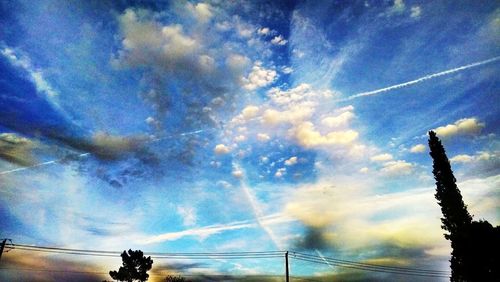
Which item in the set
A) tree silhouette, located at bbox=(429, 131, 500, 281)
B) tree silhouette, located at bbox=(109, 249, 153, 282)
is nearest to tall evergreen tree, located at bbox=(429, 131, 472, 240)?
tree silhouette, located at bbox=(429, 131, 500, 281)

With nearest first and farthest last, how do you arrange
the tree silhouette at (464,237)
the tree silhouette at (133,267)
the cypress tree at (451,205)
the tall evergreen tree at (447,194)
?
1. the tree silhouette at (464,237)
2. the cypress tree at (451,205)
3. the tall evergreen tree at (447,194)
4. the tree silhouette at (133,267)

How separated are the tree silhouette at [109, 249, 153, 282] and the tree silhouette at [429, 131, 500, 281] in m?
63.3

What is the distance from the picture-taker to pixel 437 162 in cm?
5759

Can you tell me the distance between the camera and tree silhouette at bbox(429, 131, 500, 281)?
44.8 m

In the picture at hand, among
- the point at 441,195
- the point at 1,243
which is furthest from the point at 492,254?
the point at 1,243

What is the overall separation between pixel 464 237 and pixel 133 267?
6772 centimetres

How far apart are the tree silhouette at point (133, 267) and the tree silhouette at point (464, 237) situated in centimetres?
6327

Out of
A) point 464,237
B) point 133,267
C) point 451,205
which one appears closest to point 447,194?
point 451,205

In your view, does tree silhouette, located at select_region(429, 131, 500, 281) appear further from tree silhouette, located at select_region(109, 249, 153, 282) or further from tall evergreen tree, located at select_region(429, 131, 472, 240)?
tree silhouette, located at select_region(109, 249, 153, 282)

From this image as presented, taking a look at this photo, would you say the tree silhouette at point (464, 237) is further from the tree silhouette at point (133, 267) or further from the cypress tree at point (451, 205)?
the tree silhouette at point (133, 267)

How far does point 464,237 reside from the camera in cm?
4762

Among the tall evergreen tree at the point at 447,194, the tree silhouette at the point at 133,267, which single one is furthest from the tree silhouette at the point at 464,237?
the tree silhouette at the point at 133,267

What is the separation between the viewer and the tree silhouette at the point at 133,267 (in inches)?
2849

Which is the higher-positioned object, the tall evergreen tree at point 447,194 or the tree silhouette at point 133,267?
the tall evergreen tree at point 447,194
